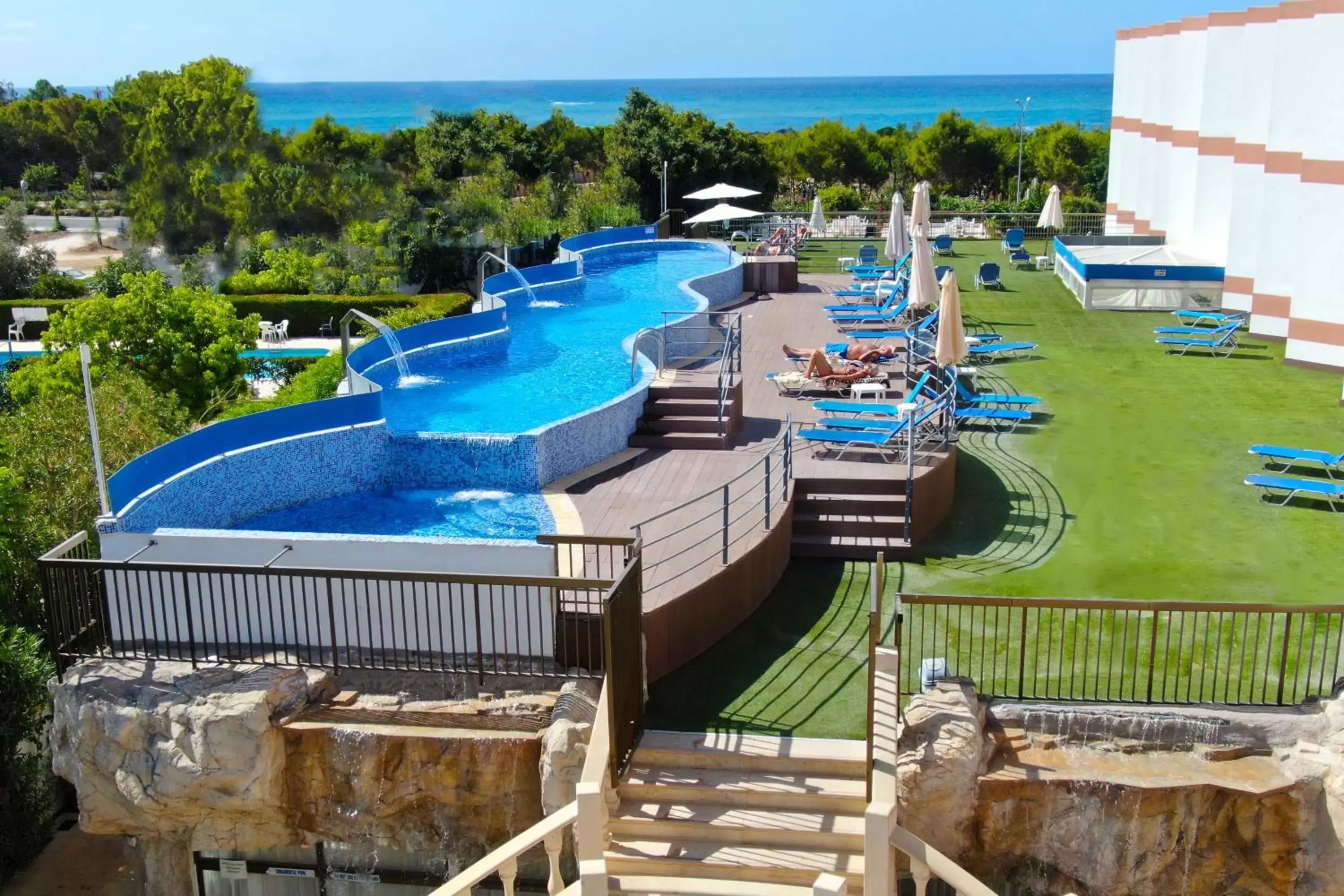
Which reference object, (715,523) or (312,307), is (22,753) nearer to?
(715,523)

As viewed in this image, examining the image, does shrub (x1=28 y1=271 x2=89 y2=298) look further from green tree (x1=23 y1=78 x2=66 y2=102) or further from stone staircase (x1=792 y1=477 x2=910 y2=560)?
green tree (x1=23 y1=78 x2=66 y2=102)

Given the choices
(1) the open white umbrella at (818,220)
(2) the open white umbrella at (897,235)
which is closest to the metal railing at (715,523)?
(2) the open white umbrella at (897,235)

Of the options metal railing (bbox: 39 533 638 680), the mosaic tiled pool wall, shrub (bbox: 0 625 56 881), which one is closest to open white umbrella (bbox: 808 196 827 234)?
the mosaic tiled pool wall

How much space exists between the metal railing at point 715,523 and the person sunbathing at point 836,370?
3330 millimetres

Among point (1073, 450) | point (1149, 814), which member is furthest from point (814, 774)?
point (1073, 450)

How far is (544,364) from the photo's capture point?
20.7m

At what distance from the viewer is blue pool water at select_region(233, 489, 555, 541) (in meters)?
13.6

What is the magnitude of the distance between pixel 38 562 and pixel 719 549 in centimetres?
621

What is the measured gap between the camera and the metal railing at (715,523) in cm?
1186

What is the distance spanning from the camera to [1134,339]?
23.6 metres

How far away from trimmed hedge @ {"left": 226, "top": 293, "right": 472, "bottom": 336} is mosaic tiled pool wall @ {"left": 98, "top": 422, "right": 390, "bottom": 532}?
1628 cm

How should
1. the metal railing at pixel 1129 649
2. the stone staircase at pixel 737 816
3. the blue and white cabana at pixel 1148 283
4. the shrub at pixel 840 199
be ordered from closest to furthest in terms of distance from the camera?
the stone staircase at pixel 737 816, the metal railing at pixel 1129 649, the blue and white cabana at pixel 1148 283, the shrub at pixel 840 199

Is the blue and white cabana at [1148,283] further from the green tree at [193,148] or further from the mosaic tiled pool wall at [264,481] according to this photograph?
the green tree at [193,148]

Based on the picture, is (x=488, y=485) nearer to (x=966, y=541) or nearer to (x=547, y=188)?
(x=966, y=541)
